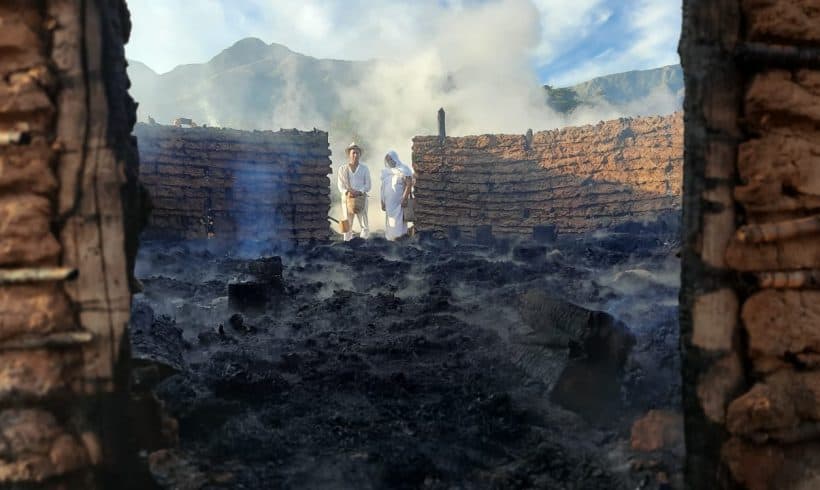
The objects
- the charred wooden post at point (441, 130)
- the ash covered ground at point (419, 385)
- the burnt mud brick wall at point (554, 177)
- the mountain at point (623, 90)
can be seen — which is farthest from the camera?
the mountain at point (623, 90)

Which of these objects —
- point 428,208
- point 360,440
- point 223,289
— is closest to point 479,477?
point 360,440

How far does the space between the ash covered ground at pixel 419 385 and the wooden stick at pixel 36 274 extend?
76 cm

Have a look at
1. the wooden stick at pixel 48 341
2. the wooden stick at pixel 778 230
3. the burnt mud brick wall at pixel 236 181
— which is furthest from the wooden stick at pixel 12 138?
the burnt mud brick wall at pixel 236 181

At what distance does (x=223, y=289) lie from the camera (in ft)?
23.5

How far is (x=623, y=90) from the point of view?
47.5 m

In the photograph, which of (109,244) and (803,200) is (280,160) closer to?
(109,244)

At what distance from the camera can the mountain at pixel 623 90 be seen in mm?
35344

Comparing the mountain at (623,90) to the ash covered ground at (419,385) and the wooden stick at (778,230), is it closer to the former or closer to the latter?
the ash covered ground at (419,385)

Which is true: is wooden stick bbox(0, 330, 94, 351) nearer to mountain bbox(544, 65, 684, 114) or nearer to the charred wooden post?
the charred wooden post

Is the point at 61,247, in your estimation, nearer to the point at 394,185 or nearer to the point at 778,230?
the point at 778,230

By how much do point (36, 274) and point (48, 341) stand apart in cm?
24

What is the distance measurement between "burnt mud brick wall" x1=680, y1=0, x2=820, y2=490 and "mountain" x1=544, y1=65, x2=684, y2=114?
34159 mm

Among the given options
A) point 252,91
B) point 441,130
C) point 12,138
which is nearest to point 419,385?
point 12,138

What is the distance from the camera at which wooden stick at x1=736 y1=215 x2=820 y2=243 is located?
1742mm
